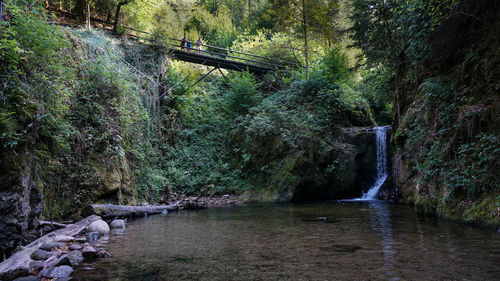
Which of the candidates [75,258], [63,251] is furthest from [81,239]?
[75,258]

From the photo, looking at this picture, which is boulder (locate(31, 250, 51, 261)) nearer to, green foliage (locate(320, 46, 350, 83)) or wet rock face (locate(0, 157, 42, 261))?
wet rock face (locate(0, 157, 42, 261))

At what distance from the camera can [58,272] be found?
3432 mm

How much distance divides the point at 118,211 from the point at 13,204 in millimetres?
3805

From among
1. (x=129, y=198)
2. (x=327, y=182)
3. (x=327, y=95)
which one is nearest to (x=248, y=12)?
(x=327, y=95)

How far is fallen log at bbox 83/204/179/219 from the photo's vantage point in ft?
23.2

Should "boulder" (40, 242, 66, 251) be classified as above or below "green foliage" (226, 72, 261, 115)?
below

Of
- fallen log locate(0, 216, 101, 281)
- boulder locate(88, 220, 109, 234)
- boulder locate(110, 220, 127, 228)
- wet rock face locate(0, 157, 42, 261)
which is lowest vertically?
boulder locate(110, 220, 127, 228)

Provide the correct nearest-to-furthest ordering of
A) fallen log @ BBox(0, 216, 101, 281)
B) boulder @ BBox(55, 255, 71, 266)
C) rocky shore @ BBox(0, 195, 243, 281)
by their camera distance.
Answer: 1. fallen log @ BBox(0, 216, 101, 281)
2. rocky shore @ BBox(0, 195, 243, 281)
3. boulder @ BBox(55, 255, 71, 266)

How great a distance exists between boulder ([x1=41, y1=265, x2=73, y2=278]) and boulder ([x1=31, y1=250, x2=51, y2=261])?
56 cm

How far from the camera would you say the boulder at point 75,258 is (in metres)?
3.91

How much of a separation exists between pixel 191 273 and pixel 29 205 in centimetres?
319

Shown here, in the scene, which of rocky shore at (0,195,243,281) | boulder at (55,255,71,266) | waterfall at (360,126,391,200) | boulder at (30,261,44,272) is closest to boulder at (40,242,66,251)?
rocky shore at (0,195,243,281)

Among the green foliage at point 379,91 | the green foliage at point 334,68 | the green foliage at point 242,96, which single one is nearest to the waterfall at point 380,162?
the green foliage at point 379,91

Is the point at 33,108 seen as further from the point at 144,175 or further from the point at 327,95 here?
the point at 327,95
